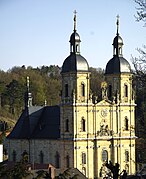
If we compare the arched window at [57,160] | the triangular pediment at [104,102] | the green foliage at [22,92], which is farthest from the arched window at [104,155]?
the green foliage at [22,92]

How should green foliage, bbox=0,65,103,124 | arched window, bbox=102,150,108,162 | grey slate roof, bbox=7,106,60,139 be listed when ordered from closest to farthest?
arched window, bbox=102,150,108,162 < grey slate roof, bbox=7,106,60,139 < green foliage, bbox=0,65,103,124

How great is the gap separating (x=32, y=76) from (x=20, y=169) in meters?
79.7

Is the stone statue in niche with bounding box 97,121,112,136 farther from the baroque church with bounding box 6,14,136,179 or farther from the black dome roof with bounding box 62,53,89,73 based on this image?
the black dome roof with bounding box 62,53,89,73

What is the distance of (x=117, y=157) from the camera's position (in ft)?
183

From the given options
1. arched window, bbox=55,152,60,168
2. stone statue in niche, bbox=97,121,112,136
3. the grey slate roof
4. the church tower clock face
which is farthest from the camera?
the grey slate roof

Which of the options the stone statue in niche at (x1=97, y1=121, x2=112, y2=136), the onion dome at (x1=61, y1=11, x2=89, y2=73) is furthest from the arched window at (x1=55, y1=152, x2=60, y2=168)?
the onion dome at (x1=61, y1=11, x2=89, y2=73)

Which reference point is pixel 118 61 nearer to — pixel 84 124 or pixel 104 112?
pixel 104 112

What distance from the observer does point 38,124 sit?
192ft

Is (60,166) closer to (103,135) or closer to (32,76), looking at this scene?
(103,135)

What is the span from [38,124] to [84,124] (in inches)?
234

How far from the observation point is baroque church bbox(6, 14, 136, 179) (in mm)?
53562

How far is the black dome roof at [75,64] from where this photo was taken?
5347 cm

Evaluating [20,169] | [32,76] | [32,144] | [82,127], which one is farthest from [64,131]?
[32,76]

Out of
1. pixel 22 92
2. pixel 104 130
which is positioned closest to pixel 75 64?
pixel 104 130
